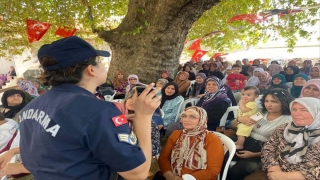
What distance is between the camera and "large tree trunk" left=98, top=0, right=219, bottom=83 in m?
5.43

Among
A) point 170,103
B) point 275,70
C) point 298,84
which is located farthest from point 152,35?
point 275,70

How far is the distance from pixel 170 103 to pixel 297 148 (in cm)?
253

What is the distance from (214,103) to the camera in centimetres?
367

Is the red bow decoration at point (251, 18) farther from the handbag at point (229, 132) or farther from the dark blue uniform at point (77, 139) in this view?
the dark blue uniform at point (77, 139)

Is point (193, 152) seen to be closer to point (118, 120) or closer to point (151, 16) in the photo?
point (118, 120)

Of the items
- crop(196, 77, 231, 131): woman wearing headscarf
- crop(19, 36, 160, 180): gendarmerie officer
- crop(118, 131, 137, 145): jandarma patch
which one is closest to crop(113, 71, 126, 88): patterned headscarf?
crop(196, 77, 231, 131): woman wearing headscarf

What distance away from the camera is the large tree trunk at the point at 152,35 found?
543 cm

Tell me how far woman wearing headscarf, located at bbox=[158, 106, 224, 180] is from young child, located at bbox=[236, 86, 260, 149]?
605 millimetres

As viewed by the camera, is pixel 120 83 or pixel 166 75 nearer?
pixel 166 75

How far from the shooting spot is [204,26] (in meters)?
9.76

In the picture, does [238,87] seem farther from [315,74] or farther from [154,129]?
[154,129]

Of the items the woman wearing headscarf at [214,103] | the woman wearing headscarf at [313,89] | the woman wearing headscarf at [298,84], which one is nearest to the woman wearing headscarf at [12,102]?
the woman wearing headscarf at [214,103]

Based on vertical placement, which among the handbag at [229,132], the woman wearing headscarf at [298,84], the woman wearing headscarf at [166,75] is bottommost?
the handbag at [229,132]

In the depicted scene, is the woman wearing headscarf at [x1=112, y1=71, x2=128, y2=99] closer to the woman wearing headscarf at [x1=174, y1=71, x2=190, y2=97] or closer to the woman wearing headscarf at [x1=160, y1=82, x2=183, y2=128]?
the woman wearing headscarf at [x1=174, y1=71, x2=190, y2=97]
